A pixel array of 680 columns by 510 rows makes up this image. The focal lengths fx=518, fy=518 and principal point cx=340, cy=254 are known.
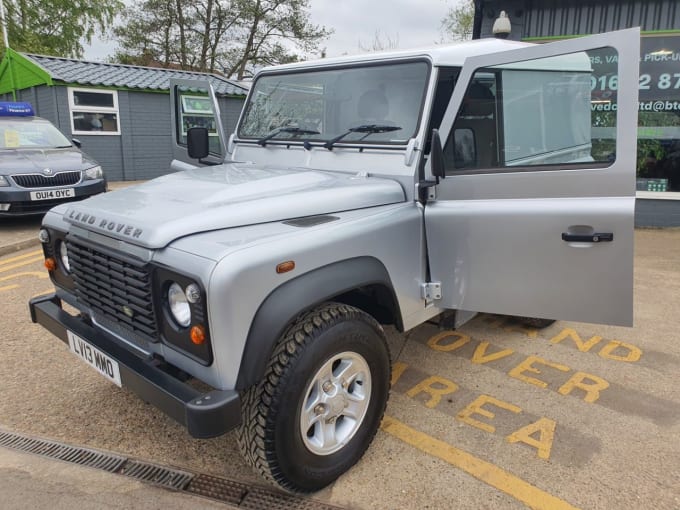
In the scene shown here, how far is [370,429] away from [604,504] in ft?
3.51

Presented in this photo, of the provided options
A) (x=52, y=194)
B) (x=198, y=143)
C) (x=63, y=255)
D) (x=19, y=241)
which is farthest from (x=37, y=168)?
(x=63, y=255)

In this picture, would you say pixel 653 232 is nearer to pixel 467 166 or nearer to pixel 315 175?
pixel 467 166

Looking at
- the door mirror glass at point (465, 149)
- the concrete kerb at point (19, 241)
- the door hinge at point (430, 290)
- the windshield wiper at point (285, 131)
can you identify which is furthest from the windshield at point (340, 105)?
the concrete kerb at point (19, 241)

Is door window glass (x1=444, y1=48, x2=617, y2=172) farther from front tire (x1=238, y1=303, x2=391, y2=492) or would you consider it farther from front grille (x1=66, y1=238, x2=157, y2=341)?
front grille (x1=66, y1=238, x2=157, y2=341)

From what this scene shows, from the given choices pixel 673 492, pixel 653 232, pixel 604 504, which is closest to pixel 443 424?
pixel 604 504

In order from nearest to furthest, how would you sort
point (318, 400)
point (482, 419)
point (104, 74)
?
point (318, 400) < point (482, 419) < point (104, 74)

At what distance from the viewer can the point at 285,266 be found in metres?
2.06

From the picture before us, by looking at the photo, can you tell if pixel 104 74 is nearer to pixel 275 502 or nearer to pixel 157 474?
pixel 157 474

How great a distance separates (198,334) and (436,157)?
4.76 feet

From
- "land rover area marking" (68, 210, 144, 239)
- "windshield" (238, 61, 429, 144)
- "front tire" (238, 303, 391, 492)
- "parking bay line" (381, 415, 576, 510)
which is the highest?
"windshield" (238, 61, 429, 144)

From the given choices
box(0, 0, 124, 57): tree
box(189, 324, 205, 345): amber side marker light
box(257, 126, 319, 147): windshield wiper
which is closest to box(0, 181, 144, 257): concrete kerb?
box(257, 126, 319, 147): windshield wiper

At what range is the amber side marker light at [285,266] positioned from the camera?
2.04 meters

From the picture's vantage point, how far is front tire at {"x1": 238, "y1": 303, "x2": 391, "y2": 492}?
2.08 metres

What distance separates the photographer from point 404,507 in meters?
2.27
